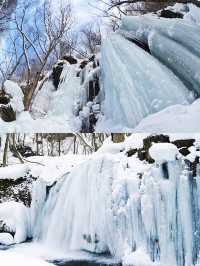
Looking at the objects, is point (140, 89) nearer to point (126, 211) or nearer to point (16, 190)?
point (126, 211)

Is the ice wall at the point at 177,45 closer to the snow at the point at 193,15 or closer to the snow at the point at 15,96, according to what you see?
the snow at the point at 193,15

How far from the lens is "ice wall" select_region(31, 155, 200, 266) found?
88.5 inches

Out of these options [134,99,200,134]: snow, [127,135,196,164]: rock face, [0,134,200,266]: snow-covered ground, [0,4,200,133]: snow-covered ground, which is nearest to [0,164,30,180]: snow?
[0,134,200,266]: snow-covered ground

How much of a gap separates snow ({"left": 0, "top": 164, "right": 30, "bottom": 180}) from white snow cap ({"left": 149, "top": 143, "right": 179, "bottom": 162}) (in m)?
1.35

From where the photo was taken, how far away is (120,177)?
2.65 m

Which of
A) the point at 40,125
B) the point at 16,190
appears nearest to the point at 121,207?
the point at 16,190

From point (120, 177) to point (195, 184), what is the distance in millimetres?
550

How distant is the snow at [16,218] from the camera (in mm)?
3098

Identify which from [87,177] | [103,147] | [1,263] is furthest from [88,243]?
[1,263]

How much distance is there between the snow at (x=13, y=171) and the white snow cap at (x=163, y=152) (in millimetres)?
1345

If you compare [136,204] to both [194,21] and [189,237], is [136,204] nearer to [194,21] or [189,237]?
[189,237]

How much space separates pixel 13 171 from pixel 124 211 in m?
1.22

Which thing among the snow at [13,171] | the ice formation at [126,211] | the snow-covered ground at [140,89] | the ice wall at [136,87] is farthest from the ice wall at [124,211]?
the ice wall at [136,87]

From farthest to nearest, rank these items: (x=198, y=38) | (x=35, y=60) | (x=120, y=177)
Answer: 1. (x=120, y=177)
2. (x=35, y=60)
3. (x=198, y=38)
